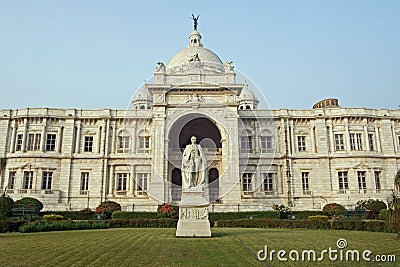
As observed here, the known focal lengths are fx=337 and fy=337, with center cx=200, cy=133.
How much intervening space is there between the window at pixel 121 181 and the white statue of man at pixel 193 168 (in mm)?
25049

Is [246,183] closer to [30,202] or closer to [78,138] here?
[78,138]

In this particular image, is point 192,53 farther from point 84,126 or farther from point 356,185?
point 356,185

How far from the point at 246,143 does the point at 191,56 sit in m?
15.1

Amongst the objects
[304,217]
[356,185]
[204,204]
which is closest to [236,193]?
[304,217]

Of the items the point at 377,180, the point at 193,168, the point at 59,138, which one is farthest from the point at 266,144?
the point at 193,168

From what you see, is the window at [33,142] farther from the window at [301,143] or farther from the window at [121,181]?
the window at [301,143]

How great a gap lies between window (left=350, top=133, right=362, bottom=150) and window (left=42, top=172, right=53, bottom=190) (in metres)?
34.7

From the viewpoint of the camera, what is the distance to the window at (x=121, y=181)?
128ft

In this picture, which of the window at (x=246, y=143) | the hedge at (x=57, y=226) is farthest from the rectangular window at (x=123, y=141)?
the hedge at (x=57, y=226)

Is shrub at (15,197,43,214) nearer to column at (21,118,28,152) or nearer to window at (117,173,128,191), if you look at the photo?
column at (21,118,28,152)

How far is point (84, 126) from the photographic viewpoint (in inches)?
1603

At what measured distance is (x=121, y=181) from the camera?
3928 cm

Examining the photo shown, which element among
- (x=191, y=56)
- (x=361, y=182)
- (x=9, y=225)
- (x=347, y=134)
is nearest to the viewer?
(x=9, y=225)

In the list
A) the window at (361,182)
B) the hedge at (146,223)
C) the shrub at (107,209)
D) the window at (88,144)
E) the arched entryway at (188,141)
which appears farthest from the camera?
the window at (88,144)
